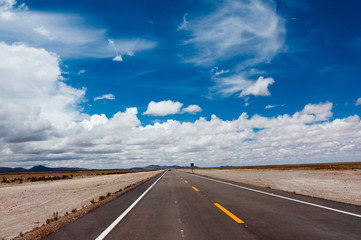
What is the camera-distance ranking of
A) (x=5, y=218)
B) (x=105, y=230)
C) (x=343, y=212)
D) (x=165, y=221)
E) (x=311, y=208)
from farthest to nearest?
1. (x=5, y=218)
2. (x=311, y=208)
3. (x=343, y=212)
4. (x=165, y=221)
5. (x=105, y=230)

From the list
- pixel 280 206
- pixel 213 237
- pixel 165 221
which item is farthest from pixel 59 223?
pixel 280 206

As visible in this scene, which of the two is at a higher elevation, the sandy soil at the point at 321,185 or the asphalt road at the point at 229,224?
the asphalt road at the point at 229,224

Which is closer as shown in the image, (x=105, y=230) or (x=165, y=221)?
(x=105, y=230)

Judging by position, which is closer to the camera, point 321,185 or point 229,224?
point 229,224

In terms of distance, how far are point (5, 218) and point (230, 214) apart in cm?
1064

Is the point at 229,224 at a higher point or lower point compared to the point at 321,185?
higher

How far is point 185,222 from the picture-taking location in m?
6.73

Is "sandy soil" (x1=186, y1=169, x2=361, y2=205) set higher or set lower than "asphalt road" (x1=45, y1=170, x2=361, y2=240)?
lower

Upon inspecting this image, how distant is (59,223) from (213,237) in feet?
15.1

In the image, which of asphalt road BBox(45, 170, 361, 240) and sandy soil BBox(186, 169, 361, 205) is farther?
sandy soil BBox(186, 169, 361, 205)

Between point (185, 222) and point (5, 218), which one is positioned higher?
point (185, 222)

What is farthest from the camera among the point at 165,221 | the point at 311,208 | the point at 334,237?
the point at 311,208

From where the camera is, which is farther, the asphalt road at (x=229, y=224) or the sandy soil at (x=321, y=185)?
the sandy soil at (x=321, y=185)

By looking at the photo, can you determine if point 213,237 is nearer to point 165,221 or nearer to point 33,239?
point 165,221
